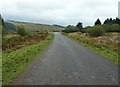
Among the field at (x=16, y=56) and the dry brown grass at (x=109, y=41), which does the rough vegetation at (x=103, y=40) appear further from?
the field at (x=16, y=56)

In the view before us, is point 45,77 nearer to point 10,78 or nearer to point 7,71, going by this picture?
point 10,78

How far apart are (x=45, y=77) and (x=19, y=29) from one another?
69137 mm

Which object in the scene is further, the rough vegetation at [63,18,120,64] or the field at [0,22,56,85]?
the rough vegetation at [63,18,120,64]

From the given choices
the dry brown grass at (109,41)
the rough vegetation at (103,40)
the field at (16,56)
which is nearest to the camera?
the field at (16,56)

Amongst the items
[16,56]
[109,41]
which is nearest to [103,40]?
[109,41]

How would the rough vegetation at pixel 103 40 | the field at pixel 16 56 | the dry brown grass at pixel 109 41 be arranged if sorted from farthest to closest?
the dry brown grass at pixel 109 41
the rough vegetation at pixel 103 40
the field at pixel 16 56

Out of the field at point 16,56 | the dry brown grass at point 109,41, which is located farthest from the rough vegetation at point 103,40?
the field at point 16,56

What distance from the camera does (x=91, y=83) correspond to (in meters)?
9.69

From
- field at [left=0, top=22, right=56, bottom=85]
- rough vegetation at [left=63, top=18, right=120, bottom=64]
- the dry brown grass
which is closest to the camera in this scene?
field at [left=0, top=22, right=56, bottom=85]

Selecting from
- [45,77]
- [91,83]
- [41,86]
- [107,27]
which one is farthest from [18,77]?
[107,27]

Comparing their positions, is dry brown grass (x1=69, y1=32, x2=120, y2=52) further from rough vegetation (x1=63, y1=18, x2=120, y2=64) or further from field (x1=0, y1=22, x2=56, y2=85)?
field (x1=0, y1=22, x2=56, y2=85)

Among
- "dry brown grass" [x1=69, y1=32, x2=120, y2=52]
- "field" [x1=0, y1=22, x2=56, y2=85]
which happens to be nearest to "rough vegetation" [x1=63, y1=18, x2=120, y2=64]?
"dry brown grass" [x1=69, y1=32, x2=120, y2=52]

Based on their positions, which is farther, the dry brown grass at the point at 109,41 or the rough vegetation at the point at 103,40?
the dry brown grass at the point at 109,41

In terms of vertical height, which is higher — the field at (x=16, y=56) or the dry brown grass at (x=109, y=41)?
the field at (x=16, y=56)
